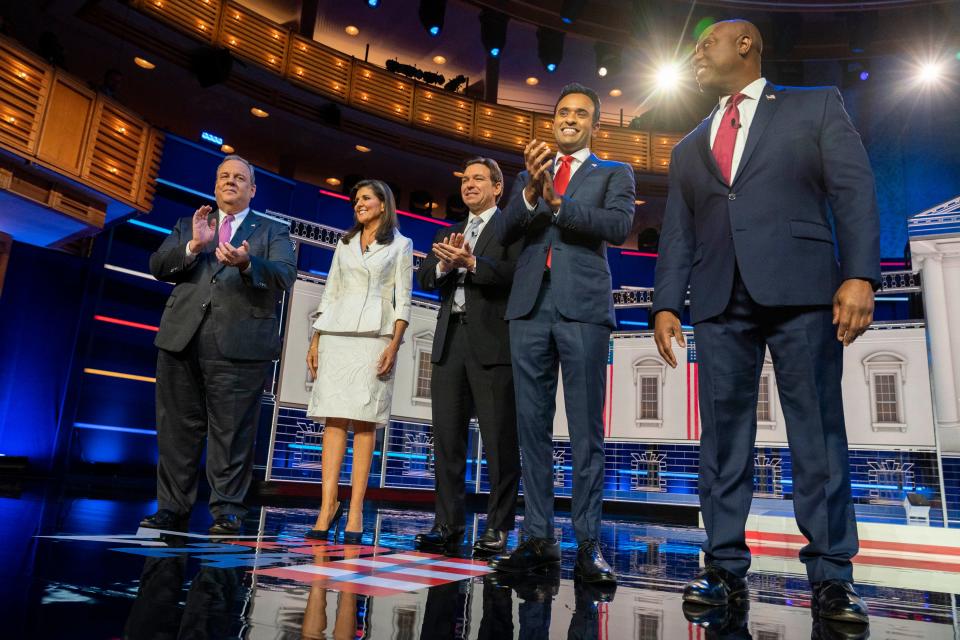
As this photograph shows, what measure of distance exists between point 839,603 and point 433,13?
11.9 metres

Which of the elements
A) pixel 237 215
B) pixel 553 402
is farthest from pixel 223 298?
pixel 553 402

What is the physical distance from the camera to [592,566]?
184 centimetres

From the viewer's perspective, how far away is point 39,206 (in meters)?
6.25

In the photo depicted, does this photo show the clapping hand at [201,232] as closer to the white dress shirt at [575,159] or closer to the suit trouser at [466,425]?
the suit trouser at [466,425]

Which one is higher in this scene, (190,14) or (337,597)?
(190,14)

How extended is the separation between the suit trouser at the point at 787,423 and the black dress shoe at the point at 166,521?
1.99 m

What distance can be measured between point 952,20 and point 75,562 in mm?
15064

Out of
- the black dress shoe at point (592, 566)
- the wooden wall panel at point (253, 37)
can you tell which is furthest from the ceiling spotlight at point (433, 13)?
the black dress shoe at point (592, 566)

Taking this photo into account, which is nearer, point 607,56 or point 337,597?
point 337,597

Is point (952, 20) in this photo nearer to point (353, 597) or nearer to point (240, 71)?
point (240, 71)

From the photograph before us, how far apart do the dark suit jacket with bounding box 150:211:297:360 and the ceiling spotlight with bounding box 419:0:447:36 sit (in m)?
9.97

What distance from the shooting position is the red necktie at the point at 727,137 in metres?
1.84

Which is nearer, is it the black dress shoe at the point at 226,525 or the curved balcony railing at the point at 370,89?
the black dress shoe at the point at 226,525

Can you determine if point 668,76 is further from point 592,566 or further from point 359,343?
point 592,566
